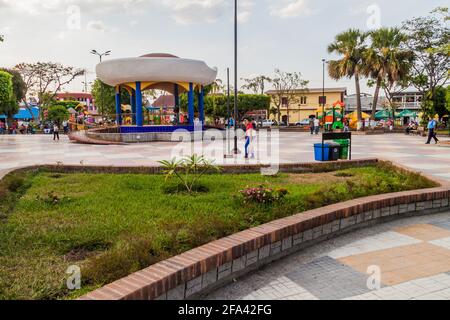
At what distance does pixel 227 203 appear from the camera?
569cm

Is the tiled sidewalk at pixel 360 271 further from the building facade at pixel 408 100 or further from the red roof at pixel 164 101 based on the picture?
the building facade at pixel 408 100

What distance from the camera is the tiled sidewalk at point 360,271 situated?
11.7 ft

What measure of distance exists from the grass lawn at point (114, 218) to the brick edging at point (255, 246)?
0.91 ft

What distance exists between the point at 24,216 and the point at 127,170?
355cm

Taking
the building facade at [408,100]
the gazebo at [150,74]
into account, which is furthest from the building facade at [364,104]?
the gazebo at [150,74]

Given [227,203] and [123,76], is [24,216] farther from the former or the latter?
[123,76]

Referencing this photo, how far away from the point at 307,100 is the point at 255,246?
62545mm

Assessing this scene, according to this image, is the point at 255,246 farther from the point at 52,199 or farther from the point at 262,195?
the point at 52,199

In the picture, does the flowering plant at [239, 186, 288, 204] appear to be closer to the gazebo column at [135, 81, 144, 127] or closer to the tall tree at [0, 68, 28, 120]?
the gazebo column at [135, 81, 144, 127]

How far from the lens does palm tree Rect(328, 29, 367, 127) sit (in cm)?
3688

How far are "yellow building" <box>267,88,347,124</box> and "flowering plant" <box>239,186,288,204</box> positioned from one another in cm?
5591

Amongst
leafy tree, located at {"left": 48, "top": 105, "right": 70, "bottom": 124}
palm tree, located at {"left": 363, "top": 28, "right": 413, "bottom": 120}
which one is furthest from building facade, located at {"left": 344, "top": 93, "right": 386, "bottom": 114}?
leafy tree, located at {"left": 48, "top": 105, "right": 70, "bottom": 124}

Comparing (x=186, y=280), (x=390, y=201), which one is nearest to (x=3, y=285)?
(x=186, y=280)
